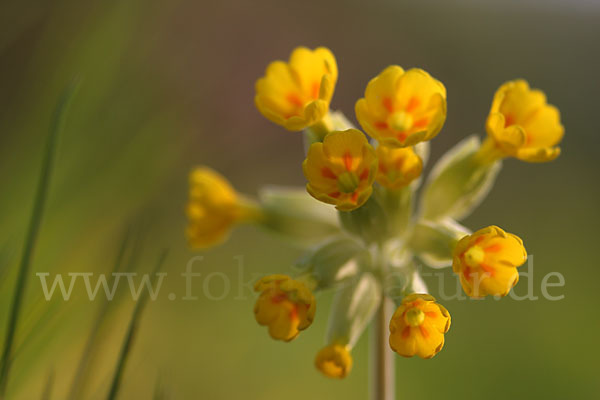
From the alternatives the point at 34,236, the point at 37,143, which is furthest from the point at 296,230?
the point at 34,236

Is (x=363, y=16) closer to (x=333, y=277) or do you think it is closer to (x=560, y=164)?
(x=560, y=164)

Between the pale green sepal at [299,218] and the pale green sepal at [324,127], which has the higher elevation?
the pale green sepal at [324,127]

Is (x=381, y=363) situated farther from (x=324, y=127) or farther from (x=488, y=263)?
(x=324, y=127)

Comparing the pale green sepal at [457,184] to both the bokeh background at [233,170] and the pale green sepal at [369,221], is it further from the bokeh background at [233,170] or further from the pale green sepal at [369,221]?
the bokeh background at [233,170]

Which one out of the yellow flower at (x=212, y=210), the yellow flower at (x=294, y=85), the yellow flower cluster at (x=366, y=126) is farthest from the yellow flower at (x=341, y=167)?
the yellow flower at (x=212, y=210)

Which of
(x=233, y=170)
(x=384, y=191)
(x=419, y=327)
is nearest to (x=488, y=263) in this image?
(x=419, y=327)
